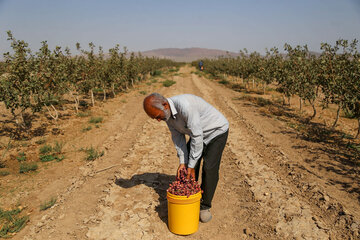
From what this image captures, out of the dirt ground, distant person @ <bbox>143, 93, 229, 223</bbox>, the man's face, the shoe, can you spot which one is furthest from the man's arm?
the dirt ground

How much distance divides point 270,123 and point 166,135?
4.19 m

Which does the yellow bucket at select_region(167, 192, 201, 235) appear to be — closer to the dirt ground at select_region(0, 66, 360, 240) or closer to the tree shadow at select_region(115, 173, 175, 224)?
the dirt ground at select_region(0, 66, 360, 240)

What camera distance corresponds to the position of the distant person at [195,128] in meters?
3.06

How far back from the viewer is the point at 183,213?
338cm

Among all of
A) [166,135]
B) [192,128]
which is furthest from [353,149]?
[192,128]

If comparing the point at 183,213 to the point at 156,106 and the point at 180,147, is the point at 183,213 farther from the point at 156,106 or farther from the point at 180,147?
the point at 156,106

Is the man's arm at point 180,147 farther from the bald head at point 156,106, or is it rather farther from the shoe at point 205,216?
the shoe at point 205,216

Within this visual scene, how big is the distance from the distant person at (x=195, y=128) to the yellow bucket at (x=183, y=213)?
0.30 m

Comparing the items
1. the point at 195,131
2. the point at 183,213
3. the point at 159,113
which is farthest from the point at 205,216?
the point at 159,113

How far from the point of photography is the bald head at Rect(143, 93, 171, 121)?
299 centimetres

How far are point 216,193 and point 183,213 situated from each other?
1.56 metres

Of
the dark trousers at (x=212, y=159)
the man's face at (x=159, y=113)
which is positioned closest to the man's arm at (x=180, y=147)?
the dark trousers at (x=212, y=159)

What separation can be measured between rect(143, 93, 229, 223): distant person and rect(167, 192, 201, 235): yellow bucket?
0.30 m

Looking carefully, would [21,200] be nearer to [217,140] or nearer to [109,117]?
[217,140]
